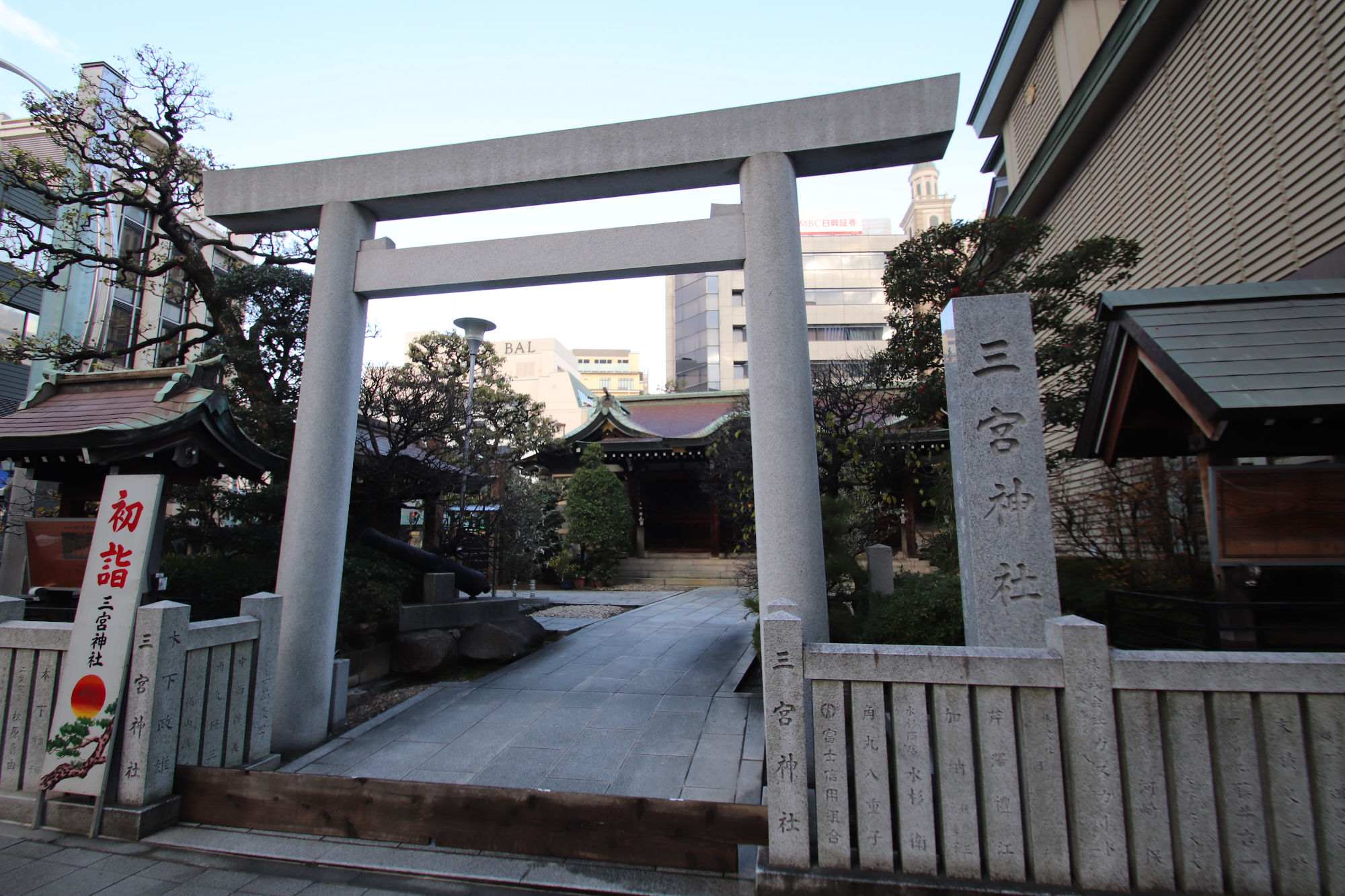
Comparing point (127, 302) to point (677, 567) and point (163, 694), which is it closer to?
point (677, 567)

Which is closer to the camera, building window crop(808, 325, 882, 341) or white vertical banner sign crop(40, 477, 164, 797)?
white vertical banner sign crop(40, 477, 164, 797)

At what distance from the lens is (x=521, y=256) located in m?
5.44

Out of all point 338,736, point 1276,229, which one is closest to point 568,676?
point 338,736

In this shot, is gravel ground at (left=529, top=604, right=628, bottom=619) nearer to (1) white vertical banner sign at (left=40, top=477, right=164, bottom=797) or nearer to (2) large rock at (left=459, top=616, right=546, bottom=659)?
(2) large rock at (left=459, top=616, right=546, bottom=659)

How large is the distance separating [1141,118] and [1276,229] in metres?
3.72

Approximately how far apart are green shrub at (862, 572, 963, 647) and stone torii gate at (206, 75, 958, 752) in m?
1.53

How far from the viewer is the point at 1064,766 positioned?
2.91 metres

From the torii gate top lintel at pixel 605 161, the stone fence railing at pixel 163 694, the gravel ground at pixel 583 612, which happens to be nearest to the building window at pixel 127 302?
the gravel ground at pixel 583 612

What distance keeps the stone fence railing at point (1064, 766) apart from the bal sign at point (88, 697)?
414 centimetres

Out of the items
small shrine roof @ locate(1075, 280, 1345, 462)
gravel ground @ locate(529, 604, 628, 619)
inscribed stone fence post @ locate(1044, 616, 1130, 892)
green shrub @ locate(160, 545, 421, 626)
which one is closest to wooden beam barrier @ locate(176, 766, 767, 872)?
inscribed stone fence post @ locate(1044, 616, 1130, 892)

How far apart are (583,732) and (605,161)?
491cm

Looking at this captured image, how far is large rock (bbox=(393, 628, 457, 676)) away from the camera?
7359 millimetres

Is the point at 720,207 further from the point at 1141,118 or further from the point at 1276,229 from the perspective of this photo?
the point at 1141,118

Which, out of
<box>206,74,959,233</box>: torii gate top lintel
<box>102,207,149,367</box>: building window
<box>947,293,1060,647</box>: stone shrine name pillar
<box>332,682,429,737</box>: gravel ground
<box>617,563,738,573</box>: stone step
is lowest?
<box>332,682,429,737</box>: gravel ground
